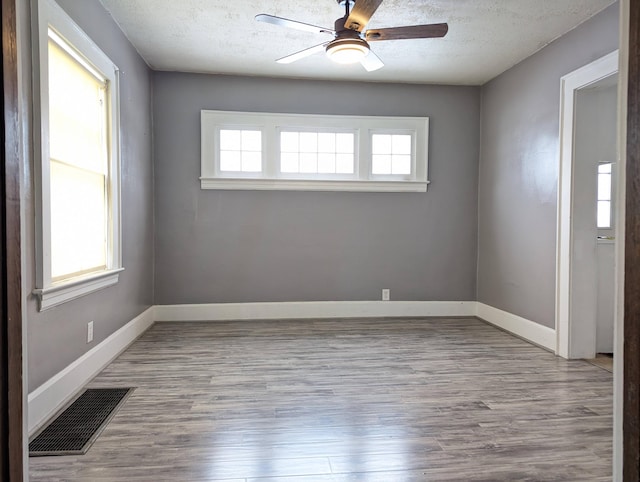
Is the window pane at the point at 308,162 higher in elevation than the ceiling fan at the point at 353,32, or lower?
lower

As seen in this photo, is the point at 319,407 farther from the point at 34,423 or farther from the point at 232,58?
the point at 232,58

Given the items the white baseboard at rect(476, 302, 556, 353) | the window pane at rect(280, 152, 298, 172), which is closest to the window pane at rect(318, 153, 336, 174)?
the window pane at rect(280, 152, 298, 172)

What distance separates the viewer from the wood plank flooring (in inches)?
68.6

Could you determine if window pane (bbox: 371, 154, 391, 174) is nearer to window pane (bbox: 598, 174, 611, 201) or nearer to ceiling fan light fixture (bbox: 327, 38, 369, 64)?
ceiling fan light fixture (bbox: 327, 38, 369, 64)

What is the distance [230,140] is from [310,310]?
211cm

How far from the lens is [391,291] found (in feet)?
15.3

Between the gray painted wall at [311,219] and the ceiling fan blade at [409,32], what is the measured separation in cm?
186

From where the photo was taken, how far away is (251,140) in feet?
14.6

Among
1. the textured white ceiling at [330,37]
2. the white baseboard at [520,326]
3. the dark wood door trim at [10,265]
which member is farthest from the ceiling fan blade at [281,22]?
the white baseboard at [520,326]

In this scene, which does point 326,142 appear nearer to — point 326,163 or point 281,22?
point 326,163

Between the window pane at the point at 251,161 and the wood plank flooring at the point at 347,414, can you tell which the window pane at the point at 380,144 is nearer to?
→ the window pane at the point at 251,161

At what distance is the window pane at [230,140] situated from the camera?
14.5ft

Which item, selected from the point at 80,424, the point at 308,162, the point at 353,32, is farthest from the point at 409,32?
the point at 80,424

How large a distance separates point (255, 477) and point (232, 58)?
11.9 ft
